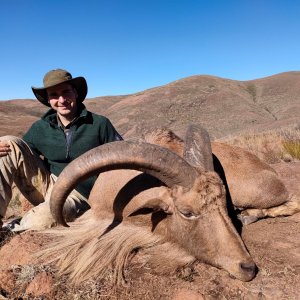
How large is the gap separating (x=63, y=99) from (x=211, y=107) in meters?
43.9

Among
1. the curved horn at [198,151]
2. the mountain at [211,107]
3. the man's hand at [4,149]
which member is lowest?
the mountain at [211,107]

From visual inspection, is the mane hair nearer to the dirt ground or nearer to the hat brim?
the dirt ground

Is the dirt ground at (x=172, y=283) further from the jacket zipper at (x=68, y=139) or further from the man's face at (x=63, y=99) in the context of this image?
the man's face at (x=63, y=99)

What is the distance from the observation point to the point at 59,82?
5121 millimetres

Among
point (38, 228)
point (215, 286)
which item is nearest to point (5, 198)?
point (38, 228)

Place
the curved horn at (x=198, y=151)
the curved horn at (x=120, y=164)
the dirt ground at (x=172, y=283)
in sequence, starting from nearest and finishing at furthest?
the dirt ground at (x=172, y=283)
the curved horn at (x=120, y=164)
the curved horn at (x=198, y=151)

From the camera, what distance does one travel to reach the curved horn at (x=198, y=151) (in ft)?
13.2

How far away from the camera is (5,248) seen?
4.21m

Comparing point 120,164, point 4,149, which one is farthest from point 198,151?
point 4,149

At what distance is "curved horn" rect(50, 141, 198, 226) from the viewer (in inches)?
139

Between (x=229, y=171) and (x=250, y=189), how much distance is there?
15.5 inches

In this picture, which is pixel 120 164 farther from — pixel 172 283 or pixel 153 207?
pixel 172 283

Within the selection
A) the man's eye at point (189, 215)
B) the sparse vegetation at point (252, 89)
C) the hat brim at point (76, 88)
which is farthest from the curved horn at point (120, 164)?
the sparse vegetation at point (252, 89)

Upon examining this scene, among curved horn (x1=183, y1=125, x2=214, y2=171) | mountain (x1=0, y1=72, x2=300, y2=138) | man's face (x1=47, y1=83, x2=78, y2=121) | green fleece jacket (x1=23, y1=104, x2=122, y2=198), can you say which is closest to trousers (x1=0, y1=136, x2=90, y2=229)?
green fleece jacket (x1=23, y1=104, x2=122, y2=198)
